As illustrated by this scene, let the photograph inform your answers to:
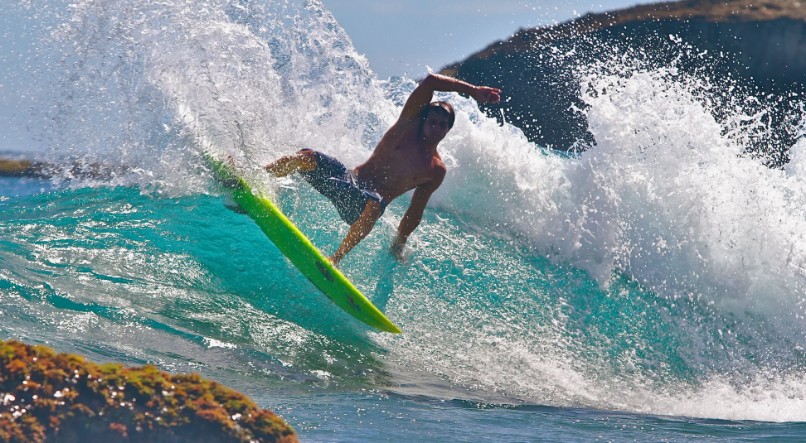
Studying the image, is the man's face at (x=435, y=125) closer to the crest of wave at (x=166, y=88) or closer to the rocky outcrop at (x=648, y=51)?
the crest of wave at (x=166, y=88)

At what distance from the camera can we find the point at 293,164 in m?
7.08

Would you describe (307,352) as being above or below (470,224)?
below

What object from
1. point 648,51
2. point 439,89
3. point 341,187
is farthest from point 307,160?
point 648,51

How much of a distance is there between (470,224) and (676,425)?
11.7ft

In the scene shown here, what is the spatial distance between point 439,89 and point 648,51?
607 inches

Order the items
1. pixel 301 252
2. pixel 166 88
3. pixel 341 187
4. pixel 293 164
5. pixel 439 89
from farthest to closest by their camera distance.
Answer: pixel 166 88, pixel 293 164, pixel 341 187, pixel 439 89, pixel 301 252

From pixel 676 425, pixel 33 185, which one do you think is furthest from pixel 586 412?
pixel 33 185

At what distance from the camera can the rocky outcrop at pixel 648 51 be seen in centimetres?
1894

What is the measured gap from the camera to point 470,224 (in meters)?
8.25

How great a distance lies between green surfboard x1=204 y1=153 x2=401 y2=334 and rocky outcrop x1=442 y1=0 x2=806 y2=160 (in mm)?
11882

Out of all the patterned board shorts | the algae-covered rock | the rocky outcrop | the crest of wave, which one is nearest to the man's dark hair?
the patterned board shorts

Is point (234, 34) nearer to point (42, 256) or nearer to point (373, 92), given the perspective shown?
Result: point (373, 92)

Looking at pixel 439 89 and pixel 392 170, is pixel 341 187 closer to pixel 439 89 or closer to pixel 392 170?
pixel 392 170

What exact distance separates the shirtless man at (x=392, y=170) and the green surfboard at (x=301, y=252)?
32cm
